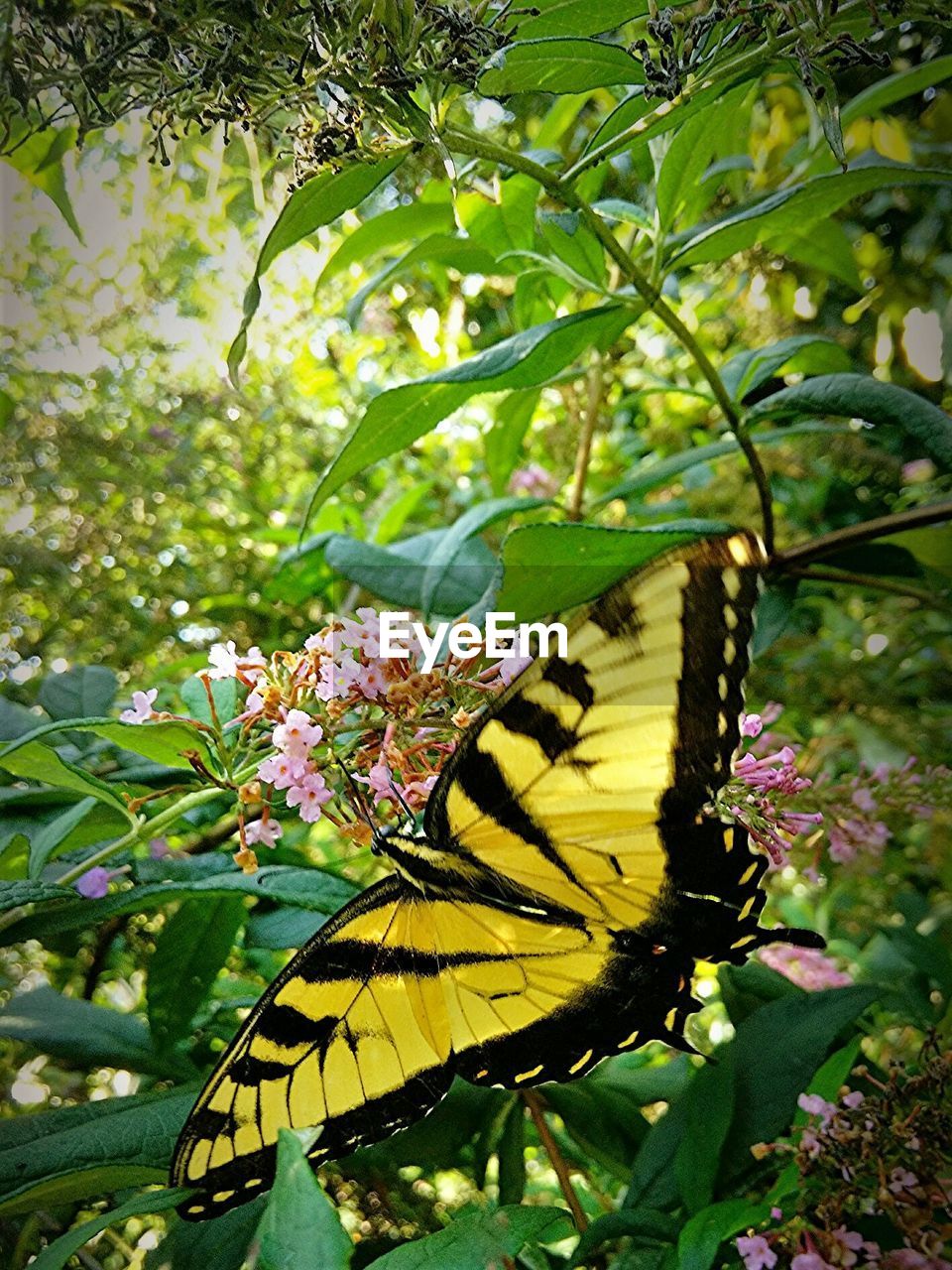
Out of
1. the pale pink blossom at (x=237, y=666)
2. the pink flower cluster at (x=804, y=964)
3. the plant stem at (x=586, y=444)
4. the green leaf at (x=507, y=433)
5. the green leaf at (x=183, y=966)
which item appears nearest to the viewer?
the pale pink blossom at (x=237, y=666)

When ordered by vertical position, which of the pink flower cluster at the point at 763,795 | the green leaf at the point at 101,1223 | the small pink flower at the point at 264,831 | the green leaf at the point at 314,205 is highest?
the green leaf at the point at 314,205

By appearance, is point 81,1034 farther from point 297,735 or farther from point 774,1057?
point 774,1057

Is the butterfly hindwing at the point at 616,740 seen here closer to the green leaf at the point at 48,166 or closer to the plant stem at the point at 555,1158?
the plant stem at the point at 555,1158

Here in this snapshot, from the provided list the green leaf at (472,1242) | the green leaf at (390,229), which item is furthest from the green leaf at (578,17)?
the green leaf at (472,1242)

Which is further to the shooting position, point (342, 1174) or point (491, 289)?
point (491, 289)

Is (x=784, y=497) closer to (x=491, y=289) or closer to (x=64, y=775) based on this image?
(x=491, y=289)

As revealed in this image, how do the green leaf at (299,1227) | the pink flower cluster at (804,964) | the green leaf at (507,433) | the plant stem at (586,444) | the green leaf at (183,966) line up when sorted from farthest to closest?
the pink flower cluster at (804,964), the plant stem at (586,444), the green leaf at (507,433), the green leaf at (183,966), the green leaf at (299,1227)

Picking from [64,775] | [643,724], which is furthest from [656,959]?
[64,775]
